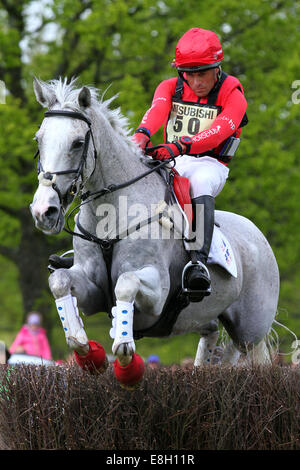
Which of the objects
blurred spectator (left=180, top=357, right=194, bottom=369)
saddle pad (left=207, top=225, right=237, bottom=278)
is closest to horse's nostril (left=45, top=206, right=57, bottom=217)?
saddle pad (left=207, top=225, right=237, bottom=278)

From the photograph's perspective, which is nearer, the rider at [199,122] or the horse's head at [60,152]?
the horse's head at [60,152]

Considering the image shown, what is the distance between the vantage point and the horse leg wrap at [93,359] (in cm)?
495

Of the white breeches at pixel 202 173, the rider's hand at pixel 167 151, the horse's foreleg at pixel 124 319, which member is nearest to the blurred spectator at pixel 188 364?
the horse's foreleg at pixel 124 319

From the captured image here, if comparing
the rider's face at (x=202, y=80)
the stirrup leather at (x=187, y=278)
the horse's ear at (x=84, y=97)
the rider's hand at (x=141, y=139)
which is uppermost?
the rider's face at (x=202, y=80)

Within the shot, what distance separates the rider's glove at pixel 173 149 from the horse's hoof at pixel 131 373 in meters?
1.55

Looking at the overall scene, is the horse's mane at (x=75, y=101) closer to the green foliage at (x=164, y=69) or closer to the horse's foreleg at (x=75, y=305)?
the horse's foreleg at (x=75, y=305)

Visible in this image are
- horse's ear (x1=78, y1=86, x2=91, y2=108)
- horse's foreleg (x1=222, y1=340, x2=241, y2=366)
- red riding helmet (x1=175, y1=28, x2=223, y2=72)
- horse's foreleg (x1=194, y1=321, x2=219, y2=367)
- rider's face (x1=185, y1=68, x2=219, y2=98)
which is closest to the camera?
horse's ear (x1=78, y1=86, x2=91, y2=108)

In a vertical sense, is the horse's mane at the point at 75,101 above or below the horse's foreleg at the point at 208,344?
above

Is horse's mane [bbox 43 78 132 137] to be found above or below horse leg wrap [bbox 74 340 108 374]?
above

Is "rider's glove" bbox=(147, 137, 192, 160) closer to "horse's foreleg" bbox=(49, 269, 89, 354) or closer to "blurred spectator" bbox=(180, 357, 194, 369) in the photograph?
"horse's foreleg" bbox=(49, 269, 89, 354)

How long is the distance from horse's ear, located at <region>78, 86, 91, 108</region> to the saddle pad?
5.03 ft

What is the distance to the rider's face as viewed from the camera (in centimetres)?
565

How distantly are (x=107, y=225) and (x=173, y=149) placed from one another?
761 millimetres

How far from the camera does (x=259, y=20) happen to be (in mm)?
17156
